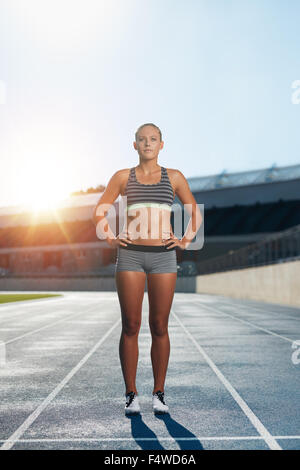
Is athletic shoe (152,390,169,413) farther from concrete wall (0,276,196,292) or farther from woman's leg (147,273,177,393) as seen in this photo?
concrete wall (0,276,196,292)

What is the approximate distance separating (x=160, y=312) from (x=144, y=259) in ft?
1.46

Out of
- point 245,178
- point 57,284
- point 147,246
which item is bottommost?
point 57,284

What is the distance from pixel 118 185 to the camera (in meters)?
5.18

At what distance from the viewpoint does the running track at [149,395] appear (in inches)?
181

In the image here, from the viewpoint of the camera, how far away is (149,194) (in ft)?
16.6

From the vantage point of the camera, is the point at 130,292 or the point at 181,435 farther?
the point at 130,292

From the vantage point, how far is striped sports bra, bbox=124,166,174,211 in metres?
5.06

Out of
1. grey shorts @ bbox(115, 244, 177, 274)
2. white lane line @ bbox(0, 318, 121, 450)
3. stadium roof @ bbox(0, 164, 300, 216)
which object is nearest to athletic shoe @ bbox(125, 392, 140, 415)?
white lane line @ bbox(0, 318, 121, 450)

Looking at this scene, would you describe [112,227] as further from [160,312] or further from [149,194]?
[160,312]

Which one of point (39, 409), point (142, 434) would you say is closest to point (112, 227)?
point (39, 409)

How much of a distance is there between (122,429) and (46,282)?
7457 cm

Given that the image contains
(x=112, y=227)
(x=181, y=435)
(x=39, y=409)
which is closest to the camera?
(x=181, y=435)
